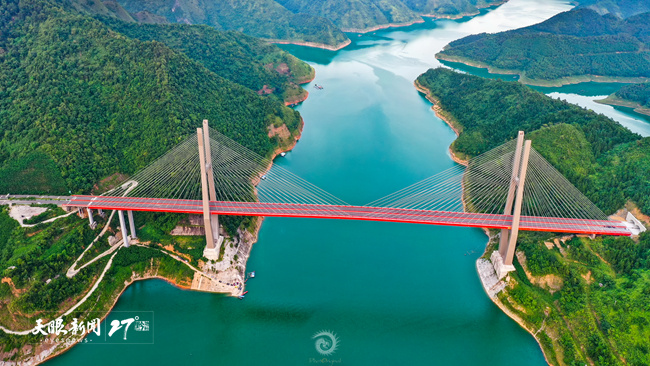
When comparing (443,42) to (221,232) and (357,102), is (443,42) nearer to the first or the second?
(357,102)

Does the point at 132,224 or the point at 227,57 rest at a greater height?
the point at 227,57

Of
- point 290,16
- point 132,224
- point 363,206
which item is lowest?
point 132,224

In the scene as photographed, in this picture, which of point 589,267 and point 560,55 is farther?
point 560,55

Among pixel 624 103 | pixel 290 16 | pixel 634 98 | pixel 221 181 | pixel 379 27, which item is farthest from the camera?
pixel 379 27

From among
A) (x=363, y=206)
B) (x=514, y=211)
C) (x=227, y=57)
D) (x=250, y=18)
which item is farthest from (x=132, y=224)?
(x=250, y=18)

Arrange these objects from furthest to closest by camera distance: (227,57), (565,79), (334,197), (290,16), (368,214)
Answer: (290,16)
(565,79)
(227,57)
(334,197)
(368,214)

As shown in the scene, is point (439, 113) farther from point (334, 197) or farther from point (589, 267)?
point (589, 267)

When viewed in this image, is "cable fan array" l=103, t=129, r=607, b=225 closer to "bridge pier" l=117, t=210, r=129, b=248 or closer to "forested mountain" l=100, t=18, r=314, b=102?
"bridge pier" l=117, t=210, r=129, b=248
